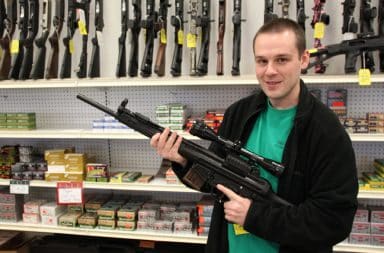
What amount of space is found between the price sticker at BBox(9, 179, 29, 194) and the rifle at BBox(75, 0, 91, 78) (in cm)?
92

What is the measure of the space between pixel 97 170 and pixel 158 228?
63 cm

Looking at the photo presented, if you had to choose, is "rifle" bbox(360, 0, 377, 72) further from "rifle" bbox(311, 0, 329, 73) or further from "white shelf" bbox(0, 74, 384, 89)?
"rifle" bbox(311, 0, 329, 73)

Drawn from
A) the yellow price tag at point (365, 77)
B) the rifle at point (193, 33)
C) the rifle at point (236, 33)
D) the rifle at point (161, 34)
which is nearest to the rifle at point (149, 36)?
the rifle at point (161, 34)

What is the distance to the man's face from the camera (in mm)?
1075

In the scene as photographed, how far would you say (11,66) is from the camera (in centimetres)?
255

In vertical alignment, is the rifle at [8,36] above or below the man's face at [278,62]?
above

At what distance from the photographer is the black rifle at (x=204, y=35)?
7.52 feet

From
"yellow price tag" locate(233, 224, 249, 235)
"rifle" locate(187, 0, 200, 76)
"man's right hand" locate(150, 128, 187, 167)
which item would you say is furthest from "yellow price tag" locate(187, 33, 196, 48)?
"yellow price tag" locate(233, 224, 249, 235)

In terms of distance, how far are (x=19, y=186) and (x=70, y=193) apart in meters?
0.41

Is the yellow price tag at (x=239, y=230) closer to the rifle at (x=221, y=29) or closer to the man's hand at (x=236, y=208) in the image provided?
the man's hand at (x=236, y=208)

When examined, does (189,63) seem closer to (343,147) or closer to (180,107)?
(180,107)

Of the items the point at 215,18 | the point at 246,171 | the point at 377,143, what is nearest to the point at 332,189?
the point at 246,171

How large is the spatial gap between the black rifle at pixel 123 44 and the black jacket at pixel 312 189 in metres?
1.59

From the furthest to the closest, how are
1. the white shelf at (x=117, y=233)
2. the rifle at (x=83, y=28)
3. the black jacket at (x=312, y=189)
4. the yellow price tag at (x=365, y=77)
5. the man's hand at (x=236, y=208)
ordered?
the rifle at (x=83, y=28) < the white shelf at (x=117, y=233) < the yellow price tag at (x=365, y=77) < the man's hand at (x=236, y=208) < the black jacket at (x=312, y=189)
